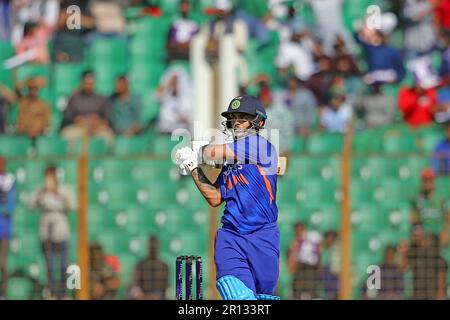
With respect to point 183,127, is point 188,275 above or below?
below

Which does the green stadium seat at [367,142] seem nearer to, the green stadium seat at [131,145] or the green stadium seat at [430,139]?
the green stadium seat at [430,139]

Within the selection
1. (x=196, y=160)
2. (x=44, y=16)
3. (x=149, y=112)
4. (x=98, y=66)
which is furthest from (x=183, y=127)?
(x=196, y=160)

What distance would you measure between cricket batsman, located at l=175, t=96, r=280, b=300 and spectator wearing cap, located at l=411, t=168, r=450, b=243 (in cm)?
477

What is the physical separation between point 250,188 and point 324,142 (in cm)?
515

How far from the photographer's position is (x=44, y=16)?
1359 centimetres

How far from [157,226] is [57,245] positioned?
3.42 feet

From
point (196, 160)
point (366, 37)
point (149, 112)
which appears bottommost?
point (196, 160)

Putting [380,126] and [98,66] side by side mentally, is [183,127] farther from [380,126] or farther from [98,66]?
[380,126]

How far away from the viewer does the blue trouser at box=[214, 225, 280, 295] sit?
7.76m

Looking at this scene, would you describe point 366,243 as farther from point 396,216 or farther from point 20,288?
point 20,288

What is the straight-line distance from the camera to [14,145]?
1288 centimetres

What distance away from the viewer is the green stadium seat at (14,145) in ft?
42.0

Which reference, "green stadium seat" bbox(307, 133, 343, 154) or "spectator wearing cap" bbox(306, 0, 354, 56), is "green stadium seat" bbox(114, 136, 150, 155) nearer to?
"green stadium seat" bbox(307, 133, 343, 154)

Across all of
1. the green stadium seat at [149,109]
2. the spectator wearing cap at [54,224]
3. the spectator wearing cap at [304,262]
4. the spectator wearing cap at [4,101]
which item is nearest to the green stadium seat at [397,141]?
the spectator wearing cap at [304,262]
